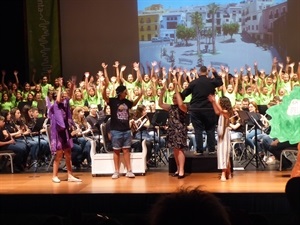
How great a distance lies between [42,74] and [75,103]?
12.7 feet

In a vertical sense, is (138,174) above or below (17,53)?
below

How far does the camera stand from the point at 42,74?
15.2m

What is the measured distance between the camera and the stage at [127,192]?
18.8ft

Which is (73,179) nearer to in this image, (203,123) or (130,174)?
(130,174)

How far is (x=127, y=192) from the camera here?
6242mm

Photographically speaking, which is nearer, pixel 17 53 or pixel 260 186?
pixel 260 186
